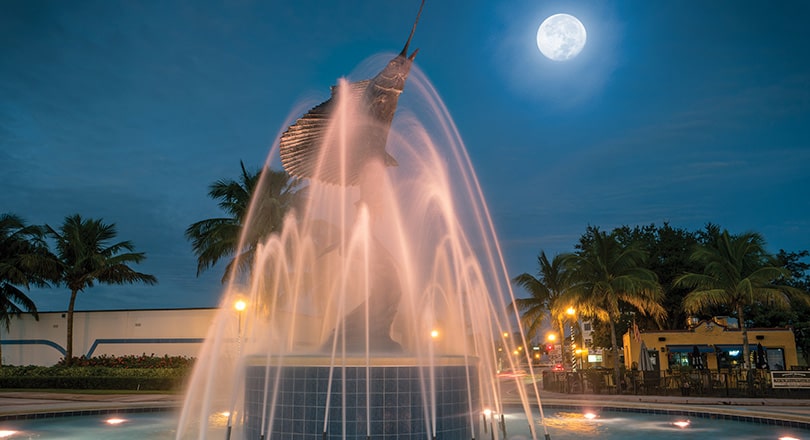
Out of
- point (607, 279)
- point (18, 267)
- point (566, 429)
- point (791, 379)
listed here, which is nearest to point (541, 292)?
point (607, 279)

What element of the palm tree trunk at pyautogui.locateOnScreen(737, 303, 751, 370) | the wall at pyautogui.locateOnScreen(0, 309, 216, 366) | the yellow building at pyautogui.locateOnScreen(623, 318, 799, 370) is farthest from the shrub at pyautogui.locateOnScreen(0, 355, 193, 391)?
the palm tree trunk at pyautogui.locateOnScreen(737, 303, 751, 370)

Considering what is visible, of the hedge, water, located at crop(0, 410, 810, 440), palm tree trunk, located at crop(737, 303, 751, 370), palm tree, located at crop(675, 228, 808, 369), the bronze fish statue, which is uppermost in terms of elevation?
the bronze fish statue

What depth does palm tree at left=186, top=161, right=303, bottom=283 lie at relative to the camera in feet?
88.0

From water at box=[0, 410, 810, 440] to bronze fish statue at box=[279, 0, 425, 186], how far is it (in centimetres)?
611

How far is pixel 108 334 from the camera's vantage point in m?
34.6

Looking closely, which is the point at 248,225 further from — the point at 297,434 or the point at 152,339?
the point at 297,434

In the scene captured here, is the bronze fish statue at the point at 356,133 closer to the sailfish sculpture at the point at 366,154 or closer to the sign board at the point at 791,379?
the sailfish sculpture at the point at 366,154

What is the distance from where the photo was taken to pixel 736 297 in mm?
26562

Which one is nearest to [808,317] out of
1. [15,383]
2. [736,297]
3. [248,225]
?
[736,297]

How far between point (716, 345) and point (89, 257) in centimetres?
3646

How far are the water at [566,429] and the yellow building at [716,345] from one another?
18.8 metres

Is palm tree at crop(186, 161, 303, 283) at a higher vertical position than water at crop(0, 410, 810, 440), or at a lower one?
higher

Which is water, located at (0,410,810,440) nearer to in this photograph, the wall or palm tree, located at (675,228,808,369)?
palm tree, located at (675,228,808,369)

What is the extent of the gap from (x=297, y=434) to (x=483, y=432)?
16.0ft
